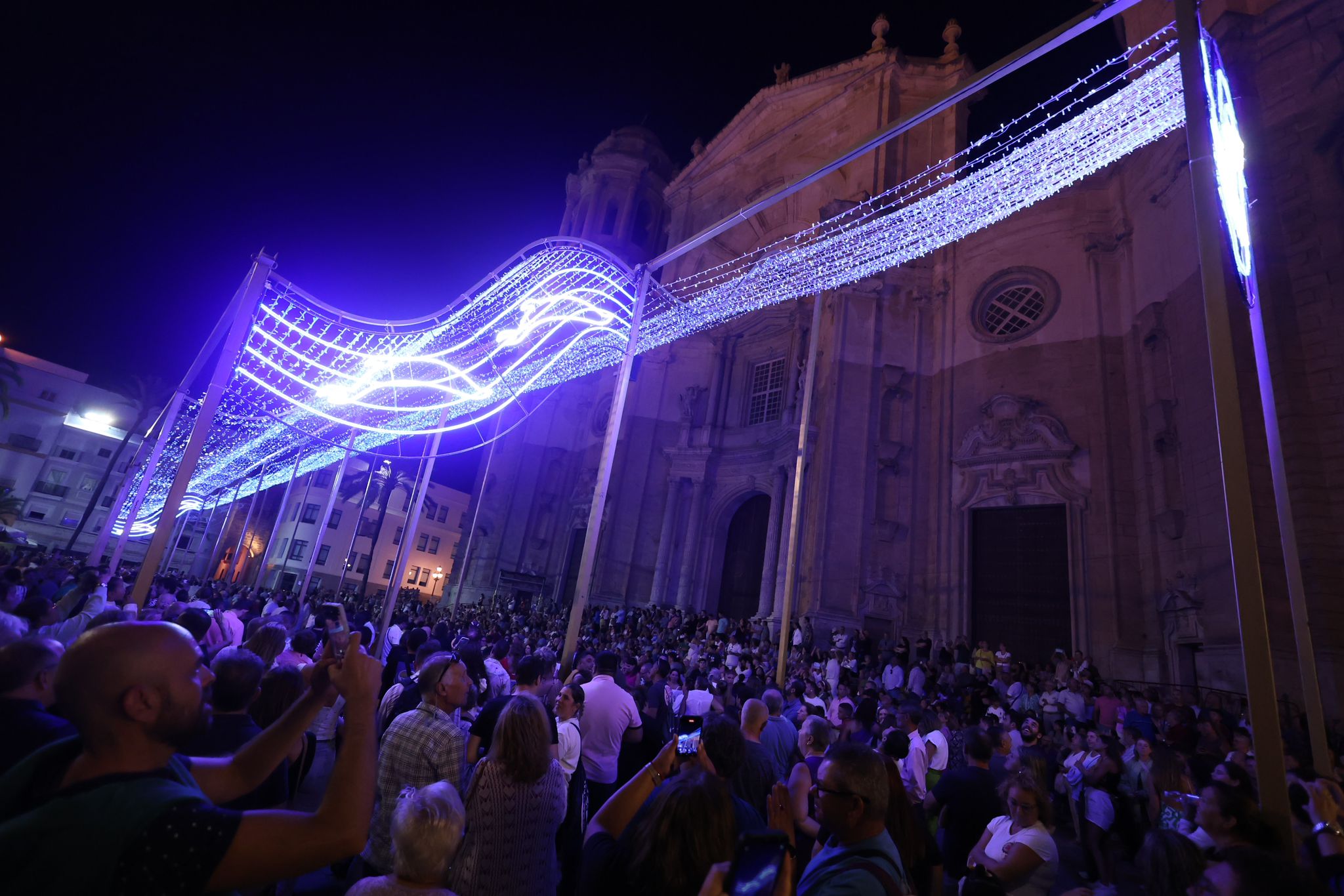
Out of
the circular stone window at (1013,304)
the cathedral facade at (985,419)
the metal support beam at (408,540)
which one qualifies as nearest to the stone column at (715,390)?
the cathedral facade at (985,419)

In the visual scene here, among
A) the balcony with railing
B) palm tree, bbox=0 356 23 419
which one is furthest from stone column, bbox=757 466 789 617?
the balcony with railing

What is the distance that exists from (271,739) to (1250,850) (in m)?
3.32

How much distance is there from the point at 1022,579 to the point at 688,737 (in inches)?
697

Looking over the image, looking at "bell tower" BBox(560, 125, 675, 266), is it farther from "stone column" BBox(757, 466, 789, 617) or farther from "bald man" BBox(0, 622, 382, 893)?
"bald man" BBox(0, 622, 382, 893)

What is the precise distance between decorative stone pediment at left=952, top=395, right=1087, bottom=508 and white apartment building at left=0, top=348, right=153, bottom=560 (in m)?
55.9

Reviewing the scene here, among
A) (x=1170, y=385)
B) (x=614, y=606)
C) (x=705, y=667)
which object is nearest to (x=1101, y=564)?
(x=1170, y=385)

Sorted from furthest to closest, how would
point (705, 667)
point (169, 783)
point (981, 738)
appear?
point (705, 667) < point (981, 738) < point (169, 783)

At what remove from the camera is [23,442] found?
48.9m

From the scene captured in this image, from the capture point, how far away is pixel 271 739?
6.56 feet

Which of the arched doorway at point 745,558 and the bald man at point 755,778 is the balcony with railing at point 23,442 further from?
the bald man at point 755,778

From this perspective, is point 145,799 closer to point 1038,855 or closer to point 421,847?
point 421,847

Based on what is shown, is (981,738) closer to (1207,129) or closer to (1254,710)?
(1254,710)

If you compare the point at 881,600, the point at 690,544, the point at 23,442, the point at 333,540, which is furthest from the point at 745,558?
the point at 23,442

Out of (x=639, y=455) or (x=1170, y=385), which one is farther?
(x=639, y=455)
